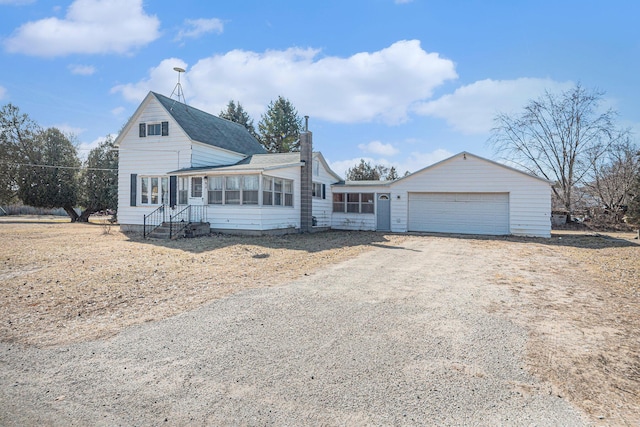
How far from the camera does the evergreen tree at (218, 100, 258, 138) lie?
43.6 metres

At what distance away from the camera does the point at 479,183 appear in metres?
18.2

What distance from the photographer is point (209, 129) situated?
64.5ft

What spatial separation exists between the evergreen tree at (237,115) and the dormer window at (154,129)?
85.6ft

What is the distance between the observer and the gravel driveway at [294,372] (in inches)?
104

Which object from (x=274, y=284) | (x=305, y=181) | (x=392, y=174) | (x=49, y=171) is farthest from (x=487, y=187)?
(x=49, y=171)

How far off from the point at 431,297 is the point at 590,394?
122 inches

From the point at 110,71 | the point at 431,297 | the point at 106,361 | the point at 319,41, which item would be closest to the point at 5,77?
the point at 110,71

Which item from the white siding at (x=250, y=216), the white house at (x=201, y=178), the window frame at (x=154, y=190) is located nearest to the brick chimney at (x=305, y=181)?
the white house at (x=201, y=178)

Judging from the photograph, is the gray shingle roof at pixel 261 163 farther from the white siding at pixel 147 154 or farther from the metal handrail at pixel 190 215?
the metal handrail at pixel 190 215

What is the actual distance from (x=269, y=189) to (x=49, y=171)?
28.2 meters

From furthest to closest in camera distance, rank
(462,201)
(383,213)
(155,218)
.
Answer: (383,213), (462,201), (155,218)

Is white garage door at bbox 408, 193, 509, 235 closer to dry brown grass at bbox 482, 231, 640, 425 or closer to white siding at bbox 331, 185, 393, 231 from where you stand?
white siding at bbox 331, 185, 393, 231

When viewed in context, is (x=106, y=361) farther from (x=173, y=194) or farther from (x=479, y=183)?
(x=479, y=183)

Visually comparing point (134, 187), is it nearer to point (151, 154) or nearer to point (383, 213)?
point (151, 154)
